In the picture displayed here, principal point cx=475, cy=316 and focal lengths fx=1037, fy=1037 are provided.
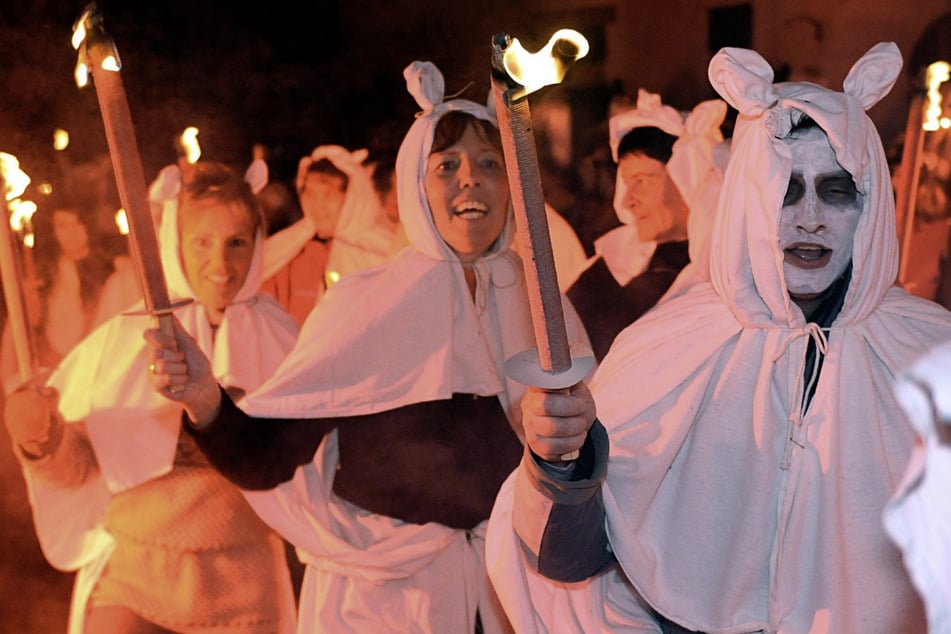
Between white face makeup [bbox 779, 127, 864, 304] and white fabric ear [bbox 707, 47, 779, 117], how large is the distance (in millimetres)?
100

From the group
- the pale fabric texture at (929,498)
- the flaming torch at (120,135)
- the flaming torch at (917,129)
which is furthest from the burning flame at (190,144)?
the pale fabric texture at (929,498)

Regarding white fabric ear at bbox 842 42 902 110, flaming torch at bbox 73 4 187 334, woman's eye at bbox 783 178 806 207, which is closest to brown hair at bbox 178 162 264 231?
flaming torch at bbox 73 4 187 334

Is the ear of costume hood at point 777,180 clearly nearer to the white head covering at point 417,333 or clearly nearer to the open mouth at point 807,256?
the open mouth at point 807,256

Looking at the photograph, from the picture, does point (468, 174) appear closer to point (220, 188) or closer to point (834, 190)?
point (220, 188)

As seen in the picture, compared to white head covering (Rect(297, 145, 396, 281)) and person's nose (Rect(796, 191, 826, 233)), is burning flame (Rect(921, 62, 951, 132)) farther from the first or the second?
white head covering (Rect(297, 145, 396, 281))

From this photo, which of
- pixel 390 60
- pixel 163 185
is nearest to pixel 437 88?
pixel 390 60

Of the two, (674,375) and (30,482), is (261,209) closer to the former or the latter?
(30,482)

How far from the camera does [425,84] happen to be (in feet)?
9.18

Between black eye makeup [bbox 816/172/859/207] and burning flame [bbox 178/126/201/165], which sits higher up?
burning flame [bbox 178/126/201/165]

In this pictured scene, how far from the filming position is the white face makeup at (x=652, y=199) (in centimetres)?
292

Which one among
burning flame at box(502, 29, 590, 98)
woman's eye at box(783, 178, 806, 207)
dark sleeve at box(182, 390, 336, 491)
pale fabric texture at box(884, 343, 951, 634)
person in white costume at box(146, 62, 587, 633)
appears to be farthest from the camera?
person in white costume at box(146, 62, 587, 633)

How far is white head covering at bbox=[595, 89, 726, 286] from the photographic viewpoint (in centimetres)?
287

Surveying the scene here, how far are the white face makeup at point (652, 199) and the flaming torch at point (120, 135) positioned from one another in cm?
139

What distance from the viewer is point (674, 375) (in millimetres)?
2102
